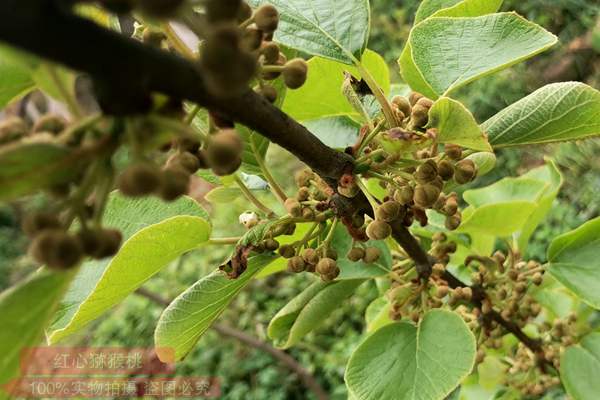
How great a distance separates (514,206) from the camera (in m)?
0.87

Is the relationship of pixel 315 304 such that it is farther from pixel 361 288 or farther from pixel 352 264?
pixel 361 288

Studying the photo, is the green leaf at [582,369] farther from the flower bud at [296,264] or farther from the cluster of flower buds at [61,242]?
the cluster of flower buds at [61,242]

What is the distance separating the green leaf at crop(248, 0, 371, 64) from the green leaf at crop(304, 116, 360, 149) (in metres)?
0.19

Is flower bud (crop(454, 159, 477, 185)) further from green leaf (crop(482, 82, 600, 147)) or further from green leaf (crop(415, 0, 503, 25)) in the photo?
green leaf (crop(415, 0, 503, 25))

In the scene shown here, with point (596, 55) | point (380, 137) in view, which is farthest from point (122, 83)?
point (596, 55)

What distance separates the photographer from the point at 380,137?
568 mm

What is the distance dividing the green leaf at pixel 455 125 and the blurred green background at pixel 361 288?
2095mm

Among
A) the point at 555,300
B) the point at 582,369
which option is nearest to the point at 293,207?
the point at 582,369

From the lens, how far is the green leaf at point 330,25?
684 millimetres

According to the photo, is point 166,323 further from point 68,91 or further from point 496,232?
point 496,232

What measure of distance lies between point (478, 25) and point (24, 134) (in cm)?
49

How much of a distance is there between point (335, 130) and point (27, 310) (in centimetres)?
58

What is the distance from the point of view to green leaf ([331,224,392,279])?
82 centimetres

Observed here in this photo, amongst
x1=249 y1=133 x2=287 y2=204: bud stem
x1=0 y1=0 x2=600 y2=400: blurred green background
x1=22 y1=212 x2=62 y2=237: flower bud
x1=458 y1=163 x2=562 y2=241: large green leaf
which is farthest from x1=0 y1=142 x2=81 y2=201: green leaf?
x1=0 y1=0 x2=600 y2=400: blurred green background
